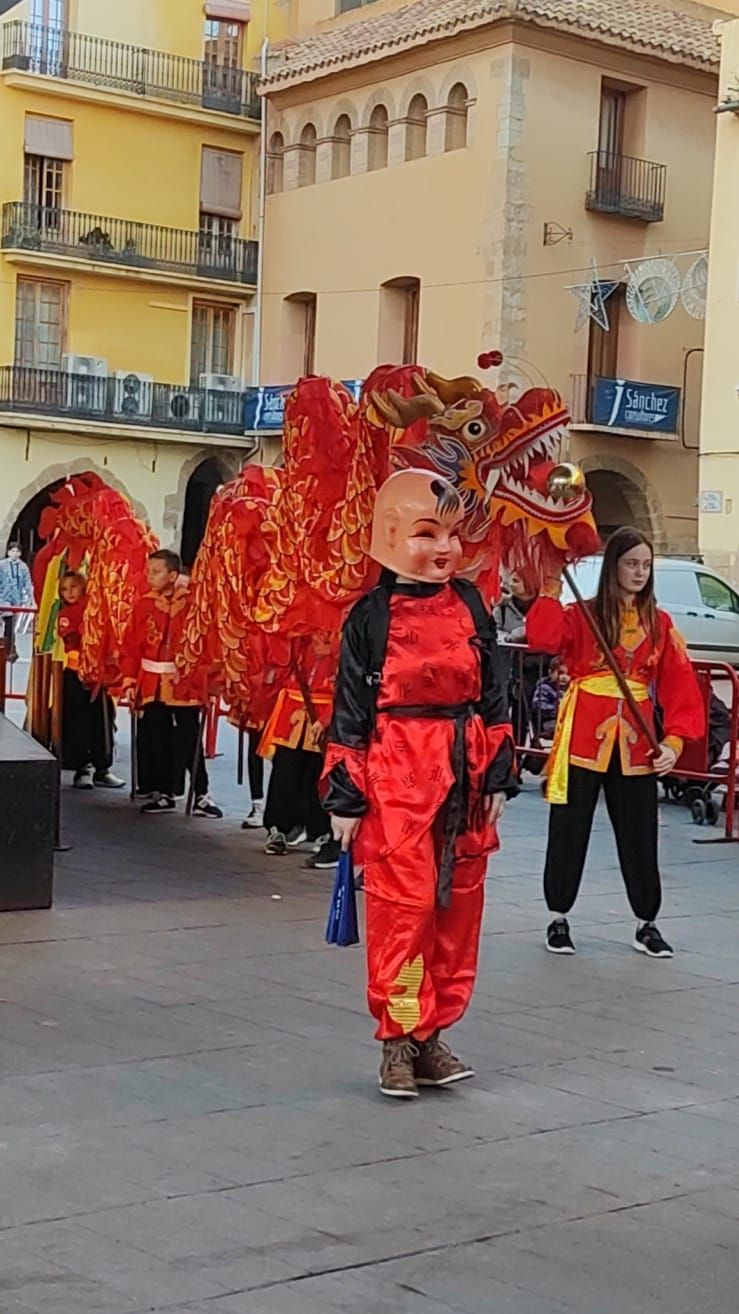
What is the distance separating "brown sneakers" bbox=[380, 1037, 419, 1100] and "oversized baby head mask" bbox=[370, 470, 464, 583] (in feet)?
4.69

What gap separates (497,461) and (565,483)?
0.93ft

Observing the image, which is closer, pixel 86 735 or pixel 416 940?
pixel 416 940

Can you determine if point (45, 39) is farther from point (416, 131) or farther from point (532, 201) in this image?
point (532, 201)

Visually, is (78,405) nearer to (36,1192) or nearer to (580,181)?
(580,181)

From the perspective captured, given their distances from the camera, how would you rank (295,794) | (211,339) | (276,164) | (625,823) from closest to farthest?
(625,823) → (295,794) → (276,164) → (211,339)

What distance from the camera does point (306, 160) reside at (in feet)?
121

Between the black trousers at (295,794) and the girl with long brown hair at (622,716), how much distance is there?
2.43m

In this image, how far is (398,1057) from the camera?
5.89 meters

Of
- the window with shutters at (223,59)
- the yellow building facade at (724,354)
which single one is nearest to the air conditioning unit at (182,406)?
the window with shutters at (223,59)

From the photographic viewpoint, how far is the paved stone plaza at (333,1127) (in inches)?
170

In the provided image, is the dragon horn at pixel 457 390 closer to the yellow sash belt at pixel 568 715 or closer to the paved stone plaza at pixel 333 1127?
the yellow sash belt at pixel 568 715

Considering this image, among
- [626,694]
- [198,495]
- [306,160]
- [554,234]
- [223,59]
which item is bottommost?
[626,694]

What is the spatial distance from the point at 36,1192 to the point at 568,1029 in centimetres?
258

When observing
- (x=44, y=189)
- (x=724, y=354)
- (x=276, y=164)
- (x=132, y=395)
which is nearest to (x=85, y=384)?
(x=132, y=395)
